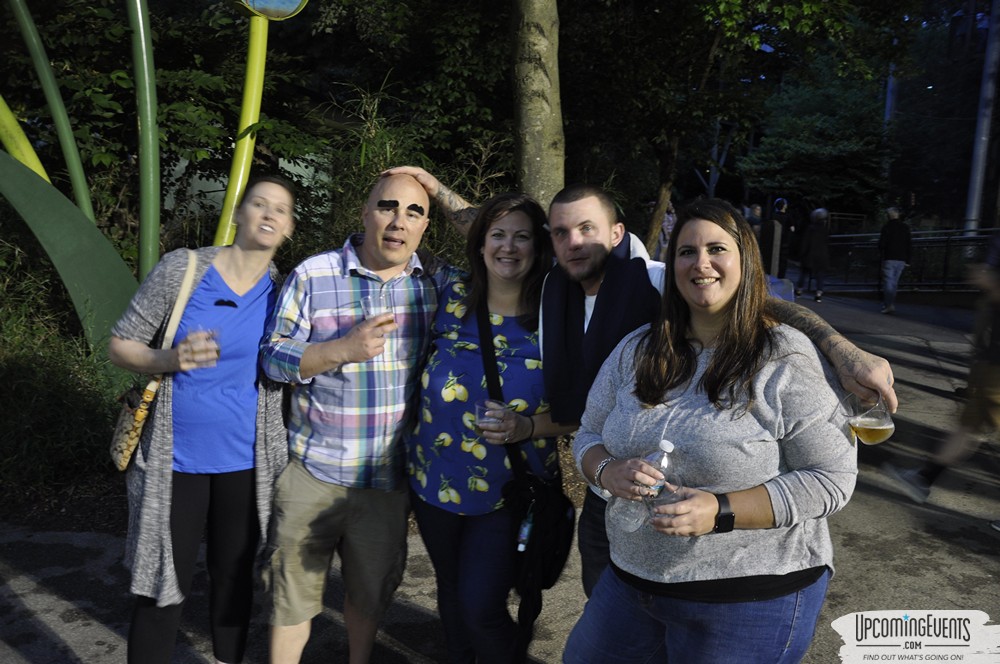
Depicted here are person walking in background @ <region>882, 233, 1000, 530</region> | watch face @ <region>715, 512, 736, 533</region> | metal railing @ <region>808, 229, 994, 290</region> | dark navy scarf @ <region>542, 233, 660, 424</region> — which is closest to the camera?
watch face @ <region>715, 512, 736, 533</region>

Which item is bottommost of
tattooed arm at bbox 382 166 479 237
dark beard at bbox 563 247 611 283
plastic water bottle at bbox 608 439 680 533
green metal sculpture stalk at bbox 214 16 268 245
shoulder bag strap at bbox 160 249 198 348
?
plastic water bottle at bbox 608 439 680 533

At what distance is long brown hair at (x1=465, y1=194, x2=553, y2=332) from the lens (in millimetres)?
2717

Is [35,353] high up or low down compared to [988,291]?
down

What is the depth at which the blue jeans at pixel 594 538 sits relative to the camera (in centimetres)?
262

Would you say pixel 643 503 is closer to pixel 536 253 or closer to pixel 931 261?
pixel 536 253

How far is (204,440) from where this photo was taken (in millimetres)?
2684

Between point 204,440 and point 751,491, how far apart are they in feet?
5.64

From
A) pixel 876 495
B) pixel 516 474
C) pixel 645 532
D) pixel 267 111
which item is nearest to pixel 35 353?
pixel 267 111

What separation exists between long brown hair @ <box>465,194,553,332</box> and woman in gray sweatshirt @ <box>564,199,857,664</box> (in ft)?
2.27

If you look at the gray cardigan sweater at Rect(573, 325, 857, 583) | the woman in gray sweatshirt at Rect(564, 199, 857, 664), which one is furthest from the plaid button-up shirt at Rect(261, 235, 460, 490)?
the gray cardigan sweater at Rect(573, 325, 857, 583)

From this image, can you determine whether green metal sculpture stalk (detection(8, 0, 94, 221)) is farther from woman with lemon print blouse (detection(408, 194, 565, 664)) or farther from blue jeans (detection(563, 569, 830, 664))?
blue jeans (detection(563, 569, 830, 664))

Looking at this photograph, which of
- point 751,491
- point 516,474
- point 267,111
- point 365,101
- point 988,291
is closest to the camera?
point 751,491

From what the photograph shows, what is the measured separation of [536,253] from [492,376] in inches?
17.3

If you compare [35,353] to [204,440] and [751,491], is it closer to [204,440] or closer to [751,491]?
[204,440]
